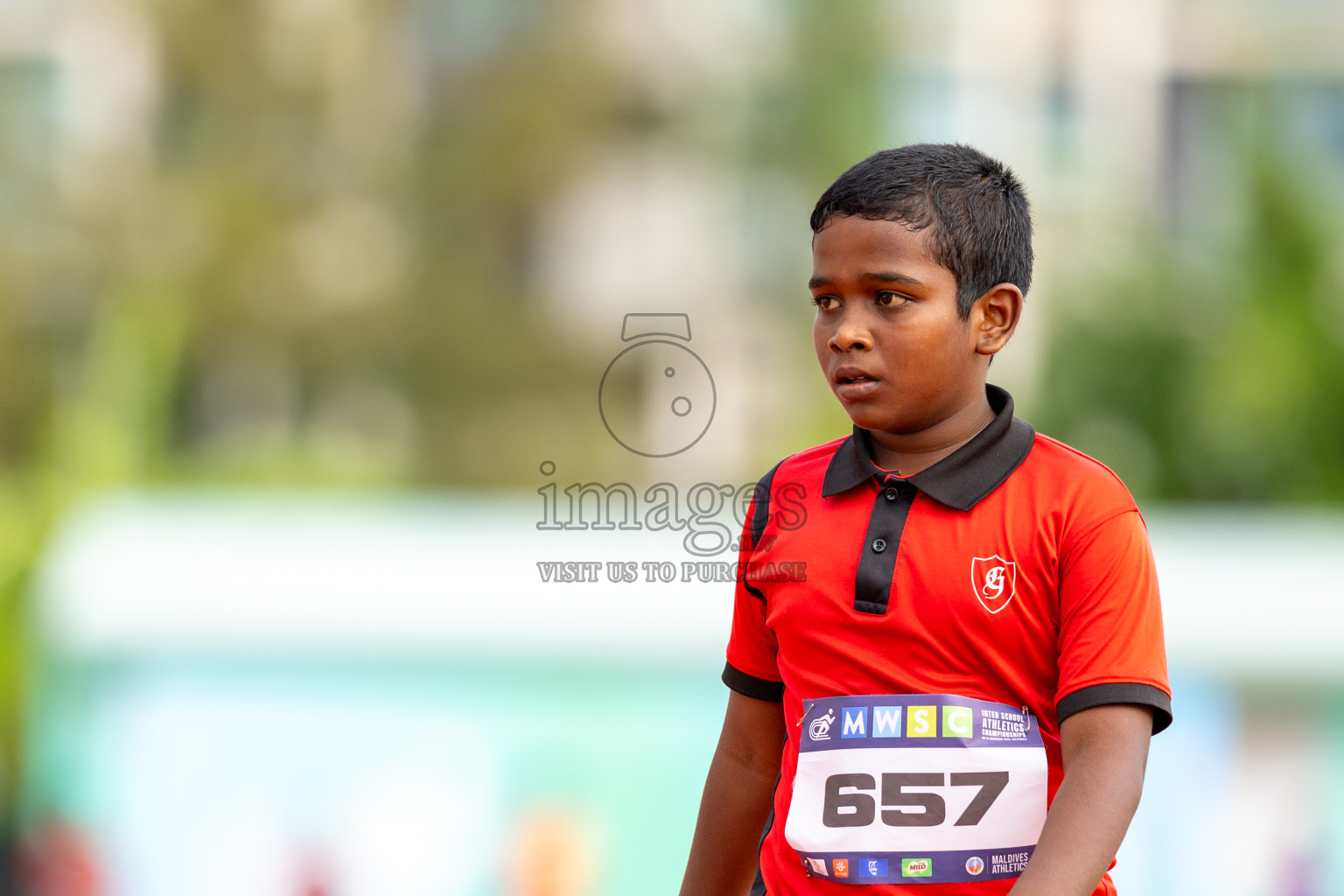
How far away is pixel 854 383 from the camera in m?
1.81

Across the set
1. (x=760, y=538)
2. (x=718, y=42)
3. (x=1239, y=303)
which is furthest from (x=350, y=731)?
(x=718, y=42)

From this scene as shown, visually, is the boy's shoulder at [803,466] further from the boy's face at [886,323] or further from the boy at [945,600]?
the boy's face at [886,323]

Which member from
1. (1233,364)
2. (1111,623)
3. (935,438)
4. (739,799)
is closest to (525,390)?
(1233,364)

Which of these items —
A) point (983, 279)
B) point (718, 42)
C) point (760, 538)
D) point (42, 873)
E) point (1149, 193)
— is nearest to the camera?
point (983, 279)

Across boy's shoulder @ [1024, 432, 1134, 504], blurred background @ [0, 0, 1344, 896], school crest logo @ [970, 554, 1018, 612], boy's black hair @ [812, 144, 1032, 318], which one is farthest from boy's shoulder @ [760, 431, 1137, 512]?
blurred background @ [0, 0, 1344, 896]

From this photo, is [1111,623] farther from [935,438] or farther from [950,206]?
[950,206]

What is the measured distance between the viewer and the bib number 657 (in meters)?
1.69

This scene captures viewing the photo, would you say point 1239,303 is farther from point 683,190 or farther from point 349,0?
point 349,0

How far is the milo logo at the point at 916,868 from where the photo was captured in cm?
169

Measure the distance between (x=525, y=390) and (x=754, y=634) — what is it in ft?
49.0

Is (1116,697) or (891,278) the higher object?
(891,278)

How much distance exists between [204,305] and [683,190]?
5990 millimetres

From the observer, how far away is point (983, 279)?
1836mm

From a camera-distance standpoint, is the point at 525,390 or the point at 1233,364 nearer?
the point at 1233,364
